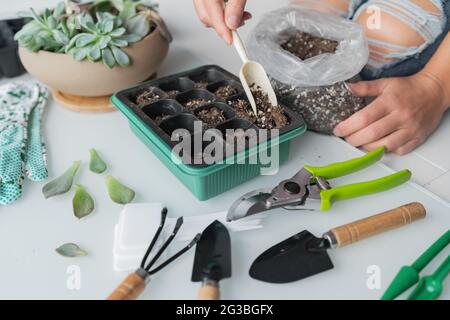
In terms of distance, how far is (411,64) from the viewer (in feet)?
2.55

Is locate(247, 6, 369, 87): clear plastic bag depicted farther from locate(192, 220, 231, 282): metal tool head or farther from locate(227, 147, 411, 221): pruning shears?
locate(192, 220, 231, 282): metal tool head

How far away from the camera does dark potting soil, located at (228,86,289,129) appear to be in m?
0.61

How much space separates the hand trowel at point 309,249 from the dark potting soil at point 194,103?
25cm

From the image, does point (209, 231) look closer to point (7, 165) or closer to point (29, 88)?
point (7, 165)

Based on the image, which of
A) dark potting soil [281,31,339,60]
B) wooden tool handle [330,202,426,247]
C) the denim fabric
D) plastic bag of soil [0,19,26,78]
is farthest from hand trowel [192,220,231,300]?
plastic bag of soil [0,19,26,78]

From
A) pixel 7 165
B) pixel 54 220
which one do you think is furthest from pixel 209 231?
pixel 7 165

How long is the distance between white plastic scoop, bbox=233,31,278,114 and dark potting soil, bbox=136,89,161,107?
135mm

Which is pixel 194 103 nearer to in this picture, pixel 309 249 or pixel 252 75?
pixel 252 75

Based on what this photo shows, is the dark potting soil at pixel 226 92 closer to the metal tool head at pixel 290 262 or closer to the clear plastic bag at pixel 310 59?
the clear plastic bag at pixel 310 59

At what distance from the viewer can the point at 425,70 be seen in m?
0.72

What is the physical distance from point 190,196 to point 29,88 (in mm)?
411

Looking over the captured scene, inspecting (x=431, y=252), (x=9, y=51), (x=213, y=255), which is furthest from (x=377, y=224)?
(x=9, y=51)

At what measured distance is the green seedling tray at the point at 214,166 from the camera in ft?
1.77
